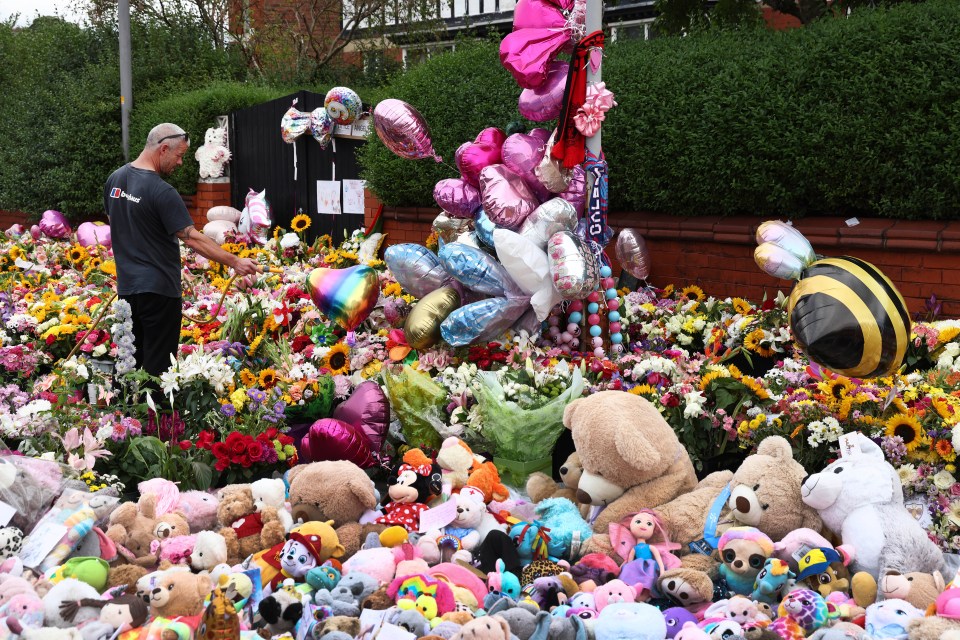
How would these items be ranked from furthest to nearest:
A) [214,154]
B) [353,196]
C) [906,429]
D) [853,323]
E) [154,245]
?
1. [214,154]
2. [353,196]
3. [154,245]
4. [906,429]
5. [853,323]

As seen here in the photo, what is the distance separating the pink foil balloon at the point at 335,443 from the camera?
3.93 m

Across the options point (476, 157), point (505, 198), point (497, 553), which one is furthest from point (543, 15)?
point (497, 553)

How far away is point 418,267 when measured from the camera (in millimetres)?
5293

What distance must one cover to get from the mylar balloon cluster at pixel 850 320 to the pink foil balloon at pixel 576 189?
1796 millimetres

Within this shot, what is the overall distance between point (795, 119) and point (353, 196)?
521cm

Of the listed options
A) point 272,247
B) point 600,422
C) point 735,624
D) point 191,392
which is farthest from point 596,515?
point 272,247

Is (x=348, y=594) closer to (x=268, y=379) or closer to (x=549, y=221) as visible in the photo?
(x=268, y=379)

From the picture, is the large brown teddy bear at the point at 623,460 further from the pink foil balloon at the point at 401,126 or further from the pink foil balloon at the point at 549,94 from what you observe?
the pink foil balloon at the point at 401,126

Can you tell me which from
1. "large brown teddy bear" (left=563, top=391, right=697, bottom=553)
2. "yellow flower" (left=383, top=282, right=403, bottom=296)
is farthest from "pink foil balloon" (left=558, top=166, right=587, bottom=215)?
"large brown teddy bear" (left=563, top=391, right=697, bottom=553)

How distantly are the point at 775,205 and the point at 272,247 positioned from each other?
193 inches

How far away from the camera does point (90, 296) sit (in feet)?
21.2

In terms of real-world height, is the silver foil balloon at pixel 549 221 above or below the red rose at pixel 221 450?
above

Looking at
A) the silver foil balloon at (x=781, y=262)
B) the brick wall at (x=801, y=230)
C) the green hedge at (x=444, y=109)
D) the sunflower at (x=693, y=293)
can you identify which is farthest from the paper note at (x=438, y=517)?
the green hedge at (x=444, y=109)

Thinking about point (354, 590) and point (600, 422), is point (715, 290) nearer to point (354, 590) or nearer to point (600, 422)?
point (600, 422)
